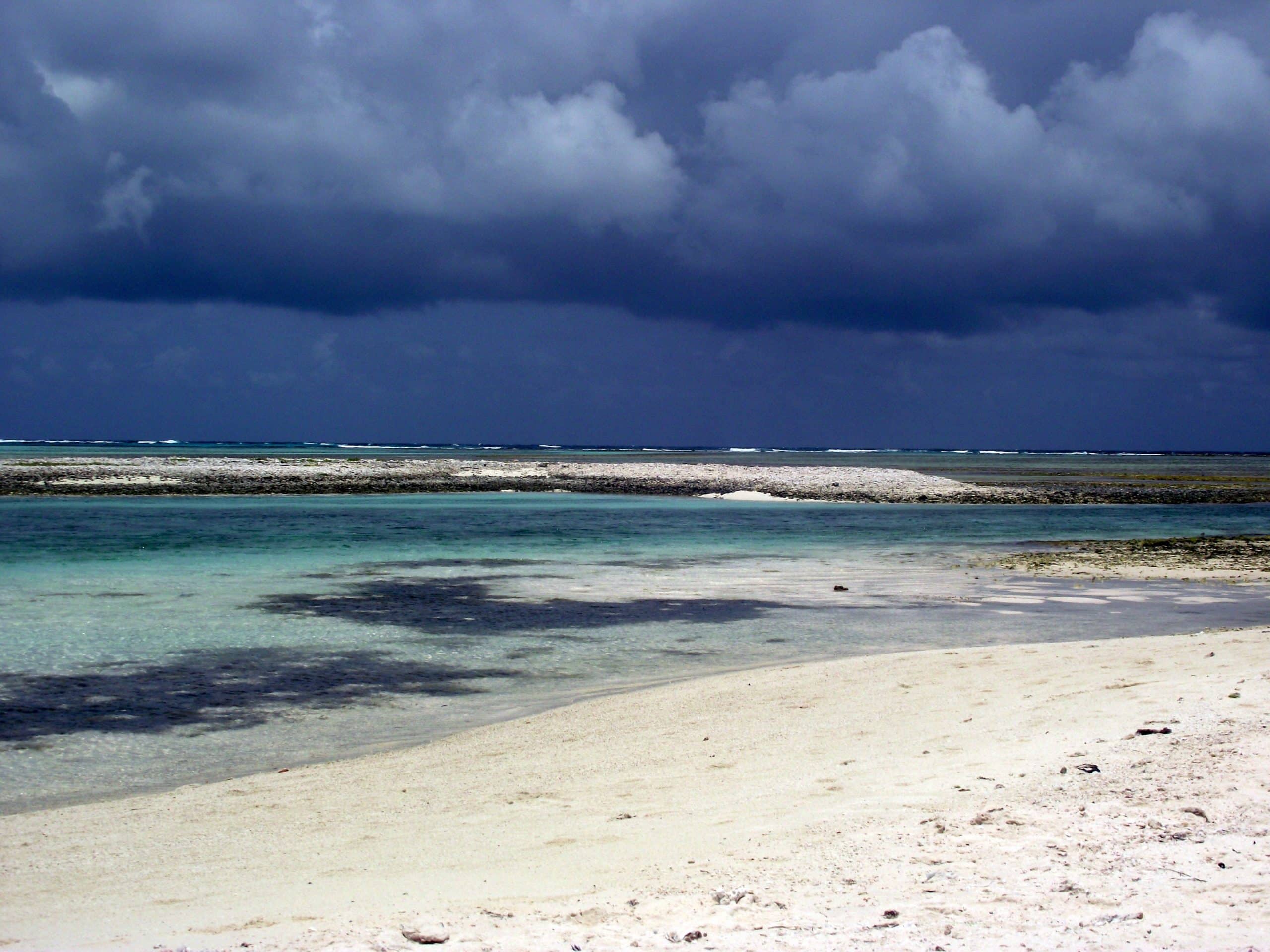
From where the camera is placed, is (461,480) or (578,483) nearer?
(578,483)

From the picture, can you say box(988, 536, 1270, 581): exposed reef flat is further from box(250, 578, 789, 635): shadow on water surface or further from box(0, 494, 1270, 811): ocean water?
box(250, 578, 789, 635): shadow on water surface

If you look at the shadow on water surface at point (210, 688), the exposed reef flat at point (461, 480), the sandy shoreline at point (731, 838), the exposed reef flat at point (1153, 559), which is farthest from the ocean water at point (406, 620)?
the exposed reef flat at point (461, 480)

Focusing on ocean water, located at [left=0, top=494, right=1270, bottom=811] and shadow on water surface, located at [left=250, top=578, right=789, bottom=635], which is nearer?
ocean water, located at [left=0, top=494, right=1270, bottom=811]

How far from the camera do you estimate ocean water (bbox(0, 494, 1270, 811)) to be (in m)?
11.6

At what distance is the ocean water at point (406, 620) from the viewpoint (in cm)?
1162

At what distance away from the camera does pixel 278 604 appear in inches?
814

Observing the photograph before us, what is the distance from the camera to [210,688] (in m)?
13.5

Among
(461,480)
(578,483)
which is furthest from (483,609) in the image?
(461,480)

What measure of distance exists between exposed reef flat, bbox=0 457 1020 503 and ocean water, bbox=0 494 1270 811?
23441 mm

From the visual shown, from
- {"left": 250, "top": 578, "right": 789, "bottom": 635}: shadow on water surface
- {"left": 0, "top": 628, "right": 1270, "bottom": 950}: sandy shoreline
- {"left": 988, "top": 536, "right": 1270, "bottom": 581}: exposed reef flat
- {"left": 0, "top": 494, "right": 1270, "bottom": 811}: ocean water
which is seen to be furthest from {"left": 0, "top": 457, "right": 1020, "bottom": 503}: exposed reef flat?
{"left": 0, "top": 628, "right": 1270, "bottom": 950}: sandy shoreline

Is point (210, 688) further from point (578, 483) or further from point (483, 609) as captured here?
point (578, 483)

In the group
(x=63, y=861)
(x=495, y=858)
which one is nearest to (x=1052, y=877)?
(x=495, y=858)

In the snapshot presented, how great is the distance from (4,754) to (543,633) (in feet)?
28.9

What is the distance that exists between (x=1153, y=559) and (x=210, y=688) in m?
25.0
